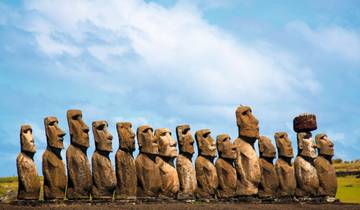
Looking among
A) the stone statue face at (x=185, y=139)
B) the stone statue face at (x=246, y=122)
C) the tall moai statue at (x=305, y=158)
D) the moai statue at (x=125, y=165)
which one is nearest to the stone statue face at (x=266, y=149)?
the stone statue face at (x=246, y=122)

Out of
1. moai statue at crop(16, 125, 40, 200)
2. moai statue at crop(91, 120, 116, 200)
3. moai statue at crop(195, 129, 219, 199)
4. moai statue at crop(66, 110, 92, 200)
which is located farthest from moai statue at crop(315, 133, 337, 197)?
moai statue at crop(16, 125, 40, 200)

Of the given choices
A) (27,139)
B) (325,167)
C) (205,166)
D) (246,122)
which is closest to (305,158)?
(325,167)

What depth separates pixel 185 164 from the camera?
24.8 m

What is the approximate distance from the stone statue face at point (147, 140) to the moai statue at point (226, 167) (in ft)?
11.0

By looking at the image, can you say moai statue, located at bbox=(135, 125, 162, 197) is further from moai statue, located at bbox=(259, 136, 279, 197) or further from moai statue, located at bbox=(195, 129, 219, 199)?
moai statue, located at bbox=(259, 136, 279, 197)

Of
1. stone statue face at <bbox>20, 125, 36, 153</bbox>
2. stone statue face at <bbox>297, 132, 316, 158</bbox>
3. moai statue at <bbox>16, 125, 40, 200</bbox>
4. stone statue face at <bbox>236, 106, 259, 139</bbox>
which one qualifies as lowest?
moai statue at <bbox>16, 125, 40, 200</bbox>

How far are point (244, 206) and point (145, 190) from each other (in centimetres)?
350

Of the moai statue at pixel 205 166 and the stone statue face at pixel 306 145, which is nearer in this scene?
the moai statue at pixel 205 166

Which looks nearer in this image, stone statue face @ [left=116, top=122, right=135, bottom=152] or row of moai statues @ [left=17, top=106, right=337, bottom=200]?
row of moai statues @ [left=17, top=106, right=337, bottom=200]

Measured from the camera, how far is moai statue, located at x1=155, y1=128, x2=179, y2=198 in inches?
925

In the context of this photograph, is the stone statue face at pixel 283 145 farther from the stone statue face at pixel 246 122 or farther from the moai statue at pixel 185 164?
the moai statue at pixel 185 164

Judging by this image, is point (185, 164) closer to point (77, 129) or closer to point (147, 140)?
point (147, 140)

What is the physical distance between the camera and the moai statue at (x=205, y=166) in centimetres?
2502

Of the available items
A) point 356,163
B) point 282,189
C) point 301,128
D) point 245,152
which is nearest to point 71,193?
point 245,152
